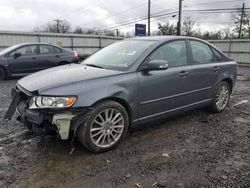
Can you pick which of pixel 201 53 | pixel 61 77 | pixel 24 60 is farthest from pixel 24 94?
pixel 24 60

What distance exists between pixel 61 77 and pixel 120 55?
3.59ft

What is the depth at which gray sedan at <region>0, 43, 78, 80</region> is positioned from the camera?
9.98 meters

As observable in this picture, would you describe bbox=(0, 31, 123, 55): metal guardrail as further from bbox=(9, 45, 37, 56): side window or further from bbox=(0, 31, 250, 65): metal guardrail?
bbox=(9, 45, 37, 56): side window

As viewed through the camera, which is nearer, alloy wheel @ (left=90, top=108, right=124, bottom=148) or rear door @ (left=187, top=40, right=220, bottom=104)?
alloy wheel @ (left=90, top=108, right=124, bottom=148)

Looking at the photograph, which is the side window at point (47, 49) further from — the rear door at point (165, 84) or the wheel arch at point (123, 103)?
the wheel arch at point (123, 103)

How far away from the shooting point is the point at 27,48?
34.2ft

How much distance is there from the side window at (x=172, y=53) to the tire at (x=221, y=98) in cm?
123

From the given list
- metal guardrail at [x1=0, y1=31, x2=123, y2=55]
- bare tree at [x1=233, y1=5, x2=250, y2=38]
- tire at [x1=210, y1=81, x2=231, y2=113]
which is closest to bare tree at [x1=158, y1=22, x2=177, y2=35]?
bare tree at [x1=233, y1=5, x2=250, y2=38]

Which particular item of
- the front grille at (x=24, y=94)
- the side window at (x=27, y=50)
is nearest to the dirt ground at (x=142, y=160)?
the front grille at (x=24, y=94)

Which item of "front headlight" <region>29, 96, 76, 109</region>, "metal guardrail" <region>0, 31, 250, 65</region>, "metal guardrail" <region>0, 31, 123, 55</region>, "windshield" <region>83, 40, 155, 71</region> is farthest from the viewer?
"metal guardrail" <region>0, 31, 250, 65</region>

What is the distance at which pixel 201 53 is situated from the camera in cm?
490

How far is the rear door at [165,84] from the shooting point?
152 inches

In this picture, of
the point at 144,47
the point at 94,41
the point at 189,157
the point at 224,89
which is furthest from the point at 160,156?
the point at 94,41

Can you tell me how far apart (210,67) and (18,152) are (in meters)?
3.54
